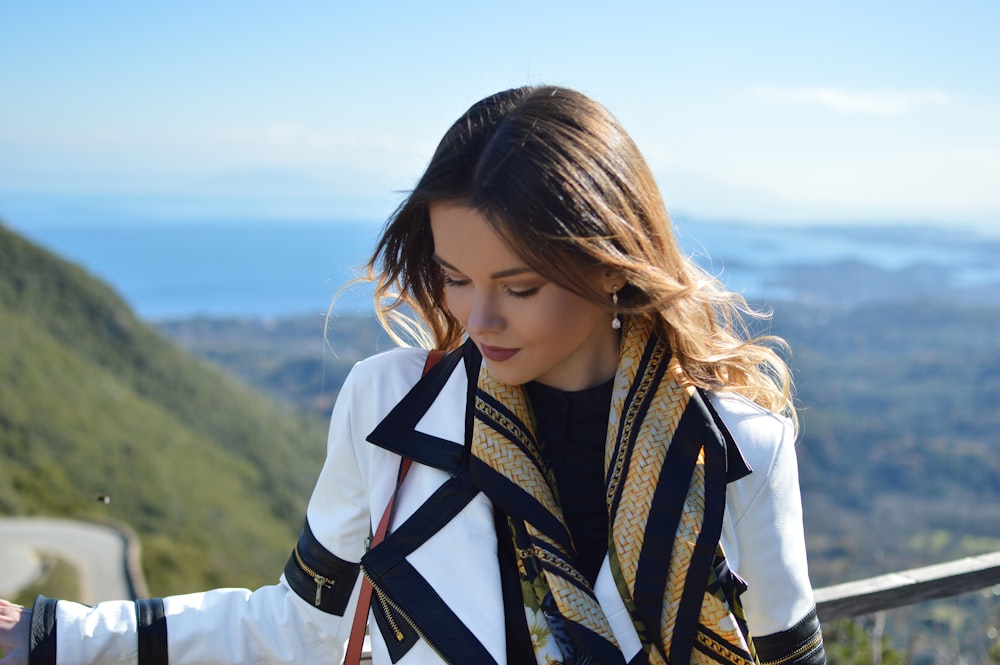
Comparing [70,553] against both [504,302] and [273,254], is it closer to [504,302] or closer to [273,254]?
[504,302]

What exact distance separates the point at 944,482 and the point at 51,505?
32.5 metres

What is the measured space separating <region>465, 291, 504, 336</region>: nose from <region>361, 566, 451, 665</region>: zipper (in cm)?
47

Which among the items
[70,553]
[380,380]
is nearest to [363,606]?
[380,380]

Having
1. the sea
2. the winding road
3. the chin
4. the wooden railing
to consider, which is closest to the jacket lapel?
the chin

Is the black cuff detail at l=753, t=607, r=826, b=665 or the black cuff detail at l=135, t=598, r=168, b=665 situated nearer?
the black cuff detail at l=135, t=598, r=168, b=665

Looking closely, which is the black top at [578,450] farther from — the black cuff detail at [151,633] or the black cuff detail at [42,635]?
the black cuff detail at [42,635]

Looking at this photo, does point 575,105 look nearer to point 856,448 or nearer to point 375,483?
point 375,483

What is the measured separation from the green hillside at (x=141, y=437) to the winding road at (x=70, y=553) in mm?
665

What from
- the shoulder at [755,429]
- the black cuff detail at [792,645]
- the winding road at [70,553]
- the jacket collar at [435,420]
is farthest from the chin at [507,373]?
the winding road at [70,553]

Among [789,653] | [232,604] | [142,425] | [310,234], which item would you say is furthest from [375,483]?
[310,234]

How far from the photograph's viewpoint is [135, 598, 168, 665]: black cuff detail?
1.59 m

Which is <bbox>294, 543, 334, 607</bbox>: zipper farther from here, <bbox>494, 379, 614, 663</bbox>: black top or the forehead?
the forehead

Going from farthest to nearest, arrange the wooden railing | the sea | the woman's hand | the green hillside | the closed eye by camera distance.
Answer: the sea, the green hillside, the wooden railing, the closed eye, the woman's hand

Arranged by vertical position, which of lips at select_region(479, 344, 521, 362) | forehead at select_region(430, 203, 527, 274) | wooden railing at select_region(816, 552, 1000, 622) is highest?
forehead at select_region(430, 203, 527, 274)
